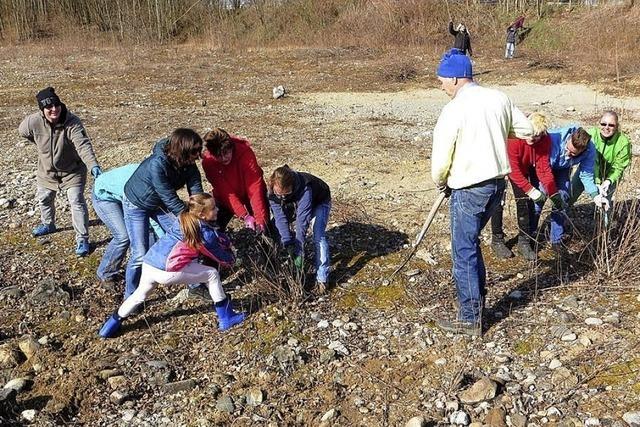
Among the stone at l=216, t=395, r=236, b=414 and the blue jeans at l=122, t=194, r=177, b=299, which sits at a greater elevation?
the blue jeans at l=122, t=194, r=177, b=299

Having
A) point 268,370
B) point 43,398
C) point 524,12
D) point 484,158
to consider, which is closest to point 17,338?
point 43,398

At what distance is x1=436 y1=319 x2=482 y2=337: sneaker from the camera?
386 centimetres

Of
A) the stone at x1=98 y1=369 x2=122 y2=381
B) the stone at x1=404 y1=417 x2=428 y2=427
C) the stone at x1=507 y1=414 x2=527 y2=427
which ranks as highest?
the stone at x1=98 y1=369 x2=122 y2=381

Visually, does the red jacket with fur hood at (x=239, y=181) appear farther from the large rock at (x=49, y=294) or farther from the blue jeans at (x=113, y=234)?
the large rock at (x=49, y=294)

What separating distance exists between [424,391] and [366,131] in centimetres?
716

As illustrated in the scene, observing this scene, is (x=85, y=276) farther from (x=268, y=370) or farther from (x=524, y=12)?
(x=524, y=12)

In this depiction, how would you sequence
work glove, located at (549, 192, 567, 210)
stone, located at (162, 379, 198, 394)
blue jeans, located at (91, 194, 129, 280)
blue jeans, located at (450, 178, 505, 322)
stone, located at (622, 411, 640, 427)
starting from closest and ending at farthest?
stone, located at (622, 411, 640, 427) → blue jeans, located at (450, 178, 505, 322) → stone, located at (162, 379, 198, 394) → blue jeans, located at (91, 194, 129, 280) → work glove, located at (549, 192, 567, 210)

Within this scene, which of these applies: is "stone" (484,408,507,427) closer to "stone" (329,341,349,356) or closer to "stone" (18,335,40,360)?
"stone" (329,341,349,356)

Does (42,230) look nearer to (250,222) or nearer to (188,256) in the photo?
(250,222)

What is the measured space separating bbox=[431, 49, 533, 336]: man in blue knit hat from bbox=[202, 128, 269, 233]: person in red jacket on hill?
5.05 feet

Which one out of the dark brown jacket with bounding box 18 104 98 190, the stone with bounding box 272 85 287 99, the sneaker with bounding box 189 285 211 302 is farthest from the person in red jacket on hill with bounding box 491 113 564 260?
the stone with bounding box 272 85 287 99

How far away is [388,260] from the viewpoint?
5160 mm

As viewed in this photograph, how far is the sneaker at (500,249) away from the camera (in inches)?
201

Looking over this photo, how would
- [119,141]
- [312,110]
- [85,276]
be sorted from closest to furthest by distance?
[85,276] < [119,141] < [312,110]
